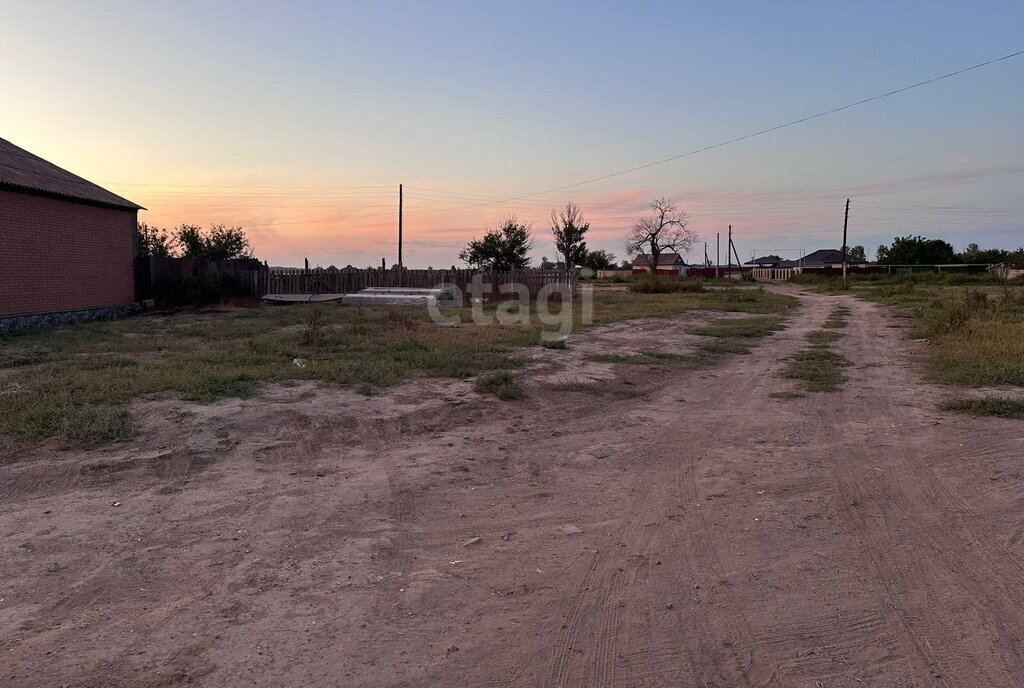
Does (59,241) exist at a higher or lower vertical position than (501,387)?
higher

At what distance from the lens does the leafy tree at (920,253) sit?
77.2 meters

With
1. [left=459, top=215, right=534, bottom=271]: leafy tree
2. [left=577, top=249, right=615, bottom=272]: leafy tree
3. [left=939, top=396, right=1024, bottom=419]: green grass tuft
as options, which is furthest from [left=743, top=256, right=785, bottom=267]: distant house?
[left=939, top=396, right=1024, bottom=419]: green grass tuft

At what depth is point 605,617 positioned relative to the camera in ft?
12.2

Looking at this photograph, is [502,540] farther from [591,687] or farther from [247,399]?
[247,399]

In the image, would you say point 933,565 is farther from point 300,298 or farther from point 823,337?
point 300,298

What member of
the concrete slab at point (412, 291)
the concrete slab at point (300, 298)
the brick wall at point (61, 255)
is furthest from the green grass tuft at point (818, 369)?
the concrete slab at point (300, 298)

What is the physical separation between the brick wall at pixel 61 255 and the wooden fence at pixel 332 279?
256 cm

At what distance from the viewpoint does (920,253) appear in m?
78.0

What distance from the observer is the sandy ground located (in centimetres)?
329

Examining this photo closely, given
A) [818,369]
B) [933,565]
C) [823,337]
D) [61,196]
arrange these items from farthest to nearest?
1. [61,196]
2. [823,337]
3. [818,369]
4. [933,565]

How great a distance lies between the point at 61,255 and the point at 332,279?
12.2 metres

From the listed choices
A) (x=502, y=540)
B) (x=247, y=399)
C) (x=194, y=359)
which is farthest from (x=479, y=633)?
(x=194, y=359)

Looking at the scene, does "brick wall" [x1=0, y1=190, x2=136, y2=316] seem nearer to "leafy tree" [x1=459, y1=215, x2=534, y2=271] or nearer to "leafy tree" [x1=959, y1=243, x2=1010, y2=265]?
"leafy tree" [x1=459, y1=215, x2=534, y2=271]

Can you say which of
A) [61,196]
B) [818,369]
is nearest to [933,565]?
[818,369]
